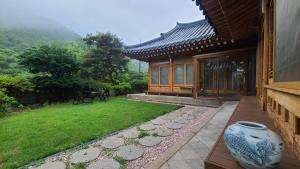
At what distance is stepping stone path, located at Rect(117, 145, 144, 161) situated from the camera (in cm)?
254

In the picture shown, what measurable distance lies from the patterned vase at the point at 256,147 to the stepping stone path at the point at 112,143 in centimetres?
230

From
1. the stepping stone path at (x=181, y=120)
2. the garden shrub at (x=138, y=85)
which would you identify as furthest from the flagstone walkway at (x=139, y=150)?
the garden shrub at (x=138, y=85)

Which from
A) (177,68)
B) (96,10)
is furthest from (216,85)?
(96,10)

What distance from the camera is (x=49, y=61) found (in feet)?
27.4

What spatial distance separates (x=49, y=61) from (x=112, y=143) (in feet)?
23.7

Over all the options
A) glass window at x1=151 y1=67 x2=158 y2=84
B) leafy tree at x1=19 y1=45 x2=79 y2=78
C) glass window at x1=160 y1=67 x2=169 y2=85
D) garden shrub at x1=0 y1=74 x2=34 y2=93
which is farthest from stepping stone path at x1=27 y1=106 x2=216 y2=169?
leafy tree at x1=19 y1=45 x2=79 y2=78

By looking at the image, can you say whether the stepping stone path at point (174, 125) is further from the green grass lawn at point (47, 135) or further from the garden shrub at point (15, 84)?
the garden shrub at point (15, 84)

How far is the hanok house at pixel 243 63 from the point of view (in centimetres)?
121

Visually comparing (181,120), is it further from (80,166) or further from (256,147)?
(256,147)

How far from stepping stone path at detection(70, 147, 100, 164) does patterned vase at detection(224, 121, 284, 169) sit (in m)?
2.14

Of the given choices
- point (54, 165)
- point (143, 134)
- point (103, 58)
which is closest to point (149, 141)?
point (143, 134)

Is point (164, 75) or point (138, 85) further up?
point (164, 75)

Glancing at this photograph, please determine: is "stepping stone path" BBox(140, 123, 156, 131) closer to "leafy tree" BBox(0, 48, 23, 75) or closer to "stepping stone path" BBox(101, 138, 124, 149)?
"stepping stone path" BBox(101, 138, 124, 149)

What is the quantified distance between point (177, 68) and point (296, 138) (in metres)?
7.63
